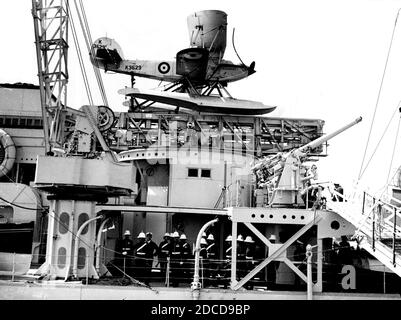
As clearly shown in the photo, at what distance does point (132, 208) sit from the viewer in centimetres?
1570

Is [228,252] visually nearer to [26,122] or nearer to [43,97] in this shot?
[43,97]

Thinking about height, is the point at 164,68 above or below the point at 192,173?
above

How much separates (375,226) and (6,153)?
2507 cm

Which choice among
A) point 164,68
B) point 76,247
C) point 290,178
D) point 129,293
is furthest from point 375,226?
point 164,68

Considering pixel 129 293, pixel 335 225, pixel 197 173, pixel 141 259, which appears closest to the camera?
pixel 129 293

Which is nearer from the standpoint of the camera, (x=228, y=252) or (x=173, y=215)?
(x=228, y=252)

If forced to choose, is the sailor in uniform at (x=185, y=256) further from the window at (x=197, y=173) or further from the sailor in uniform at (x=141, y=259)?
the window at (x=197, y=173)

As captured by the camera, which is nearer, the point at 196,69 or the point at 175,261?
the point at 175,261

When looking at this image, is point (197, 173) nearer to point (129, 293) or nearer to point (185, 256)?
point (185, 256)

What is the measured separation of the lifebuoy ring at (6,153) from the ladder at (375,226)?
23.2 m

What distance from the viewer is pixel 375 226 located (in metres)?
11.9
